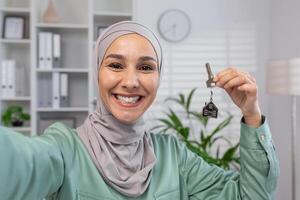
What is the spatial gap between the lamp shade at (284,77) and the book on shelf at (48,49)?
1762 mm

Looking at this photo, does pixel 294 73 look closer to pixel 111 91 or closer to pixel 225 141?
pixel 225 141

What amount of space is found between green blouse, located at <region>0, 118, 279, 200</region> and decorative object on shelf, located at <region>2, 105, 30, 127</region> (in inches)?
87.9

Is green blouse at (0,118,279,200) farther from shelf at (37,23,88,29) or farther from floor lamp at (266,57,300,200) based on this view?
shelf at (37,23,88,29)

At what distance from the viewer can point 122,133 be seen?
2.86ft

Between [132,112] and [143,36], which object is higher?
[143,36]

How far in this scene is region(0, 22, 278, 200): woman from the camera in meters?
0.81

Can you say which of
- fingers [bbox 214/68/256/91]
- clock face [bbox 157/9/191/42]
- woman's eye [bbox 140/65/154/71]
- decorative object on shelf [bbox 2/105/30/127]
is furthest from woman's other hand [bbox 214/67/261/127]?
clock face [bbox 157/9/191/42]

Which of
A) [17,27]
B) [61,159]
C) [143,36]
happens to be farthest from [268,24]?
[61,159]

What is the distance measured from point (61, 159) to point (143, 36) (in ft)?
1.16

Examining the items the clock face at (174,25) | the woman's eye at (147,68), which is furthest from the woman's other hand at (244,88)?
the clock face at (174,25)

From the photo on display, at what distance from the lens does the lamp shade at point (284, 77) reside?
7.88 feet

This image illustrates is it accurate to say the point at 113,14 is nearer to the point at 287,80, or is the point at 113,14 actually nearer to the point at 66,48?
the point at 66,48

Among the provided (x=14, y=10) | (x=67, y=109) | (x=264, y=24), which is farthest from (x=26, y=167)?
(x=264, y=24)

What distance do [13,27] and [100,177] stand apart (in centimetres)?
252
